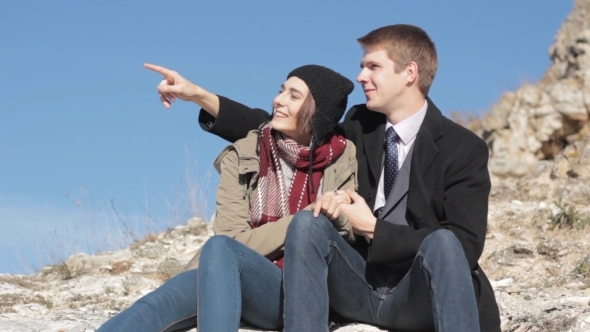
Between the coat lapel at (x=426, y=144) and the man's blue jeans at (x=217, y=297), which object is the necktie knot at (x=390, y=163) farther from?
the man's blue jeans at (x=217, y=297)

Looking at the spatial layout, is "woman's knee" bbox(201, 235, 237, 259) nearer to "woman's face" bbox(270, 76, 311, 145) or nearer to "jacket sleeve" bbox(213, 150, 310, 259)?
"jacket sleeve" bbox(213, 150, 310, 259)

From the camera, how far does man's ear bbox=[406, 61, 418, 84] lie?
4289 millimetres

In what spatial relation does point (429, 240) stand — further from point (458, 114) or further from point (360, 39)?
point (458, 114)

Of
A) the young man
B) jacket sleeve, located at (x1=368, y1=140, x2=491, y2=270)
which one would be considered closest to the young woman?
the young man

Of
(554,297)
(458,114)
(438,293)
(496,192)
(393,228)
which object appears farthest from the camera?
(458,114)

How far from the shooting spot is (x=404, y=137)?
14.0 ft

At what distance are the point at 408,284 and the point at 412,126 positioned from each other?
3.02ft

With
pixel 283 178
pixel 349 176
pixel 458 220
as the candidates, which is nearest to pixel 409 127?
pixel 349 176

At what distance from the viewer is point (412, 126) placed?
14.0 feet

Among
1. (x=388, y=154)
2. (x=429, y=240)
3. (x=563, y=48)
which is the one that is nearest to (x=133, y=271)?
(x=388, y=154)

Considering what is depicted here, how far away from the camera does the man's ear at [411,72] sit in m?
4.29

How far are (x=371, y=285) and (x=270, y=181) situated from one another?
83cm

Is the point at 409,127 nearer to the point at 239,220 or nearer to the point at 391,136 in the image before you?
the point at 391,136

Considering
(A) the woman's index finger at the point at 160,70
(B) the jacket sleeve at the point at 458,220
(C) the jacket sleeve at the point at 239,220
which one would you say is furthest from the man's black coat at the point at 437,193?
(A) the woman's index finger at the point at 160,70
